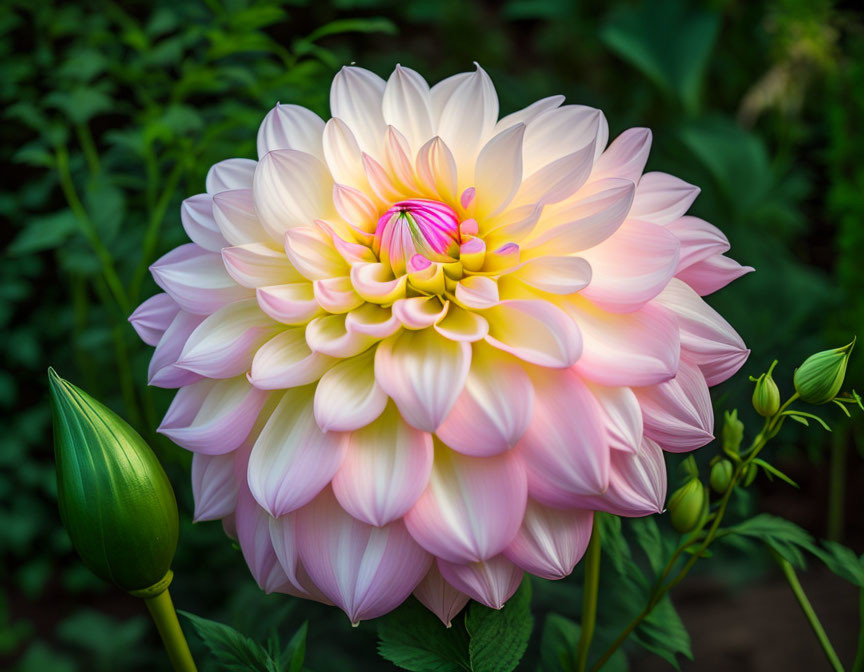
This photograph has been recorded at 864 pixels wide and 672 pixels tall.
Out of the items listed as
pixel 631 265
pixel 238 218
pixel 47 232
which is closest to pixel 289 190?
pixel 238 218

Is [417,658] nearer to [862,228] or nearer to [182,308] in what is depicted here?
[182,308]

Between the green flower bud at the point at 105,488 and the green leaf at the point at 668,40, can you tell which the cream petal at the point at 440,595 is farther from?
the green leaf at the point at 668,40

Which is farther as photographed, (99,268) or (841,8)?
(841,8)

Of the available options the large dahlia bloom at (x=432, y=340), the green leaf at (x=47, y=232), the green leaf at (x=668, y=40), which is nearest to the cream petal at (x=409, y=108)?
the large dahlia bloom at (x=432, y=340)

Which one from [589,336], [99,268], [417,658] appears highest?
[589,336]

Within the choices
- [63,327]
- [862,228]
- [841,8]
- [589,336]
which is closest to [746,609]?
[862,228]

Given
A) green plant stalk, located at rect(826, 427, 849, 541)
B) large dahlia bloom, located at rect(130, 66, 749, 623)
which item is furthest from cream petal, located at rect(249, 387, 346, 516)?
green plant stalk, located at rect(826, 427, 849, 541)

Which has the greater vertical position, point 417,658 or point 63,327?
point 417,658
